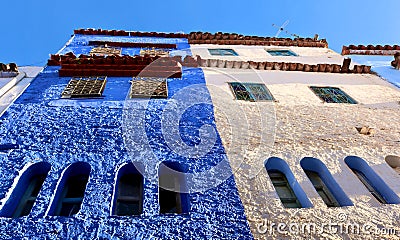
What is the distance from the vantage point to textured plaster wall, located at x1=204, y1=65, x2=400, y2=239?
14.8ft

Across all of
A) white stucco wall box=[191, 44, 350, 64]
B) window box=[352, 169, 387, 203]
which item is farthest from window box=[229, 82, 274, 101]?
white stucco wall box=[191, 44, 350, 64]

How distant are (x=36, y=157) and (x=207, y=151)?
282cm

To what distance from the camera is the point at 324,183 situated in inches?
216

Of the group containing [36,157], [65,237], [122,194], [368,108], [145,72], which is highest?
[145,72]

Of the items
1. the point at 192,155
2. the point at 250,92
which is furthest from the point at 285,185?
the point at 250,92

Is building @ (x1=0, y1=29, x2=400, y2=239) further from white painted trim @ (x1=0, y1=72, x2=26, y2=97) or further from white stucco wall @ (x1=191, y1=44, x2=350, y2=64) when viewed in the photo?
white stucco wall @ (x1=191, y1=44, x2=350, y2=64)

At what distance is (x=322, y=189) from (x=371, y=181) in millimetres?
918

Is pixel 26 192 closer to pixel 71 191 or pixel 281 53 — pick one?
pixel 71 191

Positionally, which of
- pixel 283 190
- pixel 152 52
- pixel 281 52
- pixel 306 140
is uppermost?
pixel 281 52

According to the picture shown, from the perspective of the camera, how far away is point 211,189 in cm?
480

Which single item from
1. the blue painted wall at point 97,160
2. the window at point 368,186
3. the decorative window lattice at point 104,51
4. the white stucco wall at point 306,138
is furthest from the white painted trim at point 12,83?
the window at point 368,186

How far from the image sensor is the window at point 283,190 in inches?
199

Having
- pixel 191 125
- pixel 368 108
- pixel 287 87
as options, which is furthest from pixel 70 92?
pixel 368 108

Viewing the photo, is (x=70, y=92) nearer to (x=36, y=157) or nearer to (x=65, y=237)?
(x=36, y=157)
